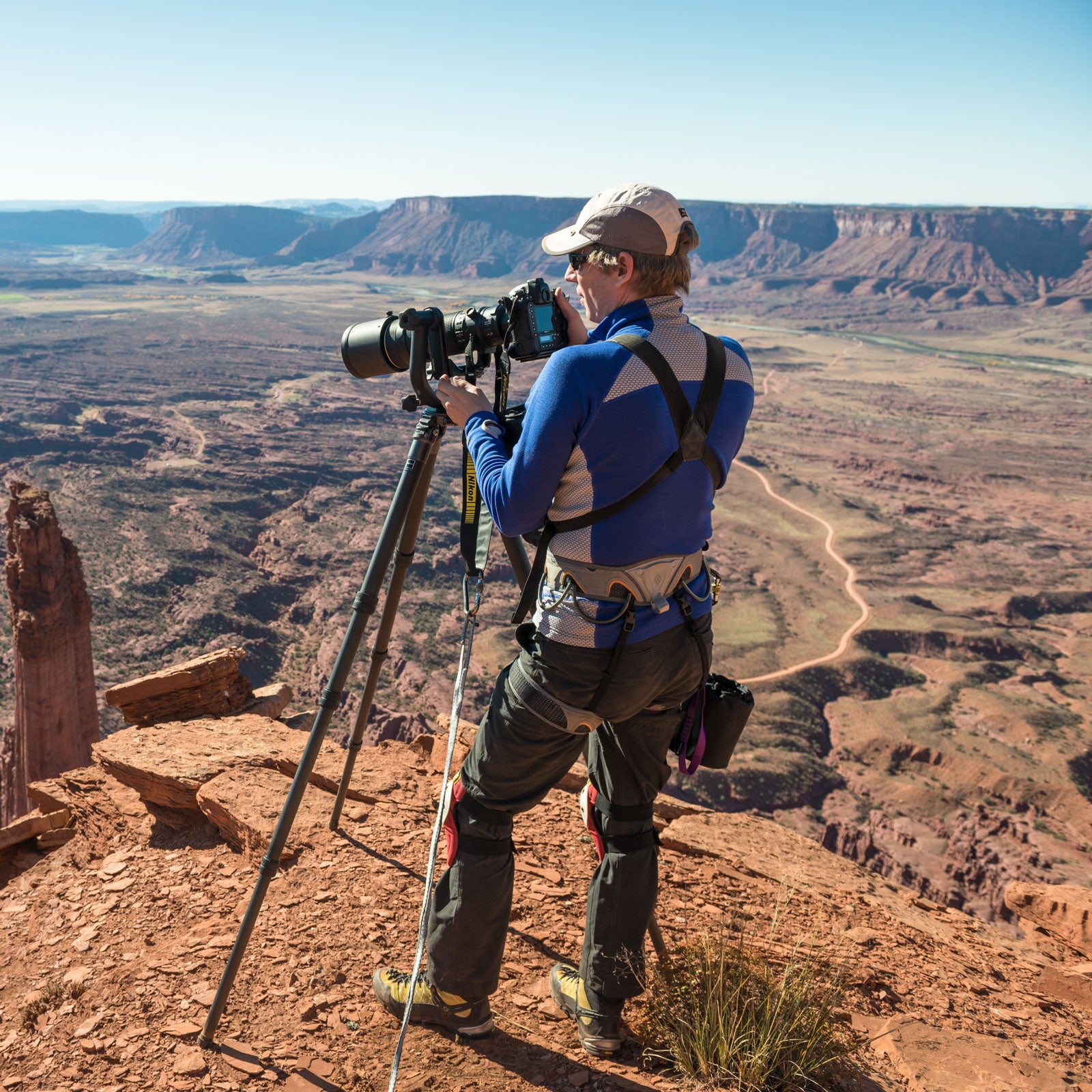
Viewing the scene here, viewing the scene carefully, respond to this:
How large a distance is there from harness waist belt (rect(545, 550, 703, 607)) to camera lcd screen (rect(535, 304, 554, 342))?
2.28ft

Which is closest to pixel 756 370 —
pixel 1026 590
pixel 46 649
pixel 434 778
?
pixel 1026 590

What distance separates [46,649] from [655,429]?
54.2 feet

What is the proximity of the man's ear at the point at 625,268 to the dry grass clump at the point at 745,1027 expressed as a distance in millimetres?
1989

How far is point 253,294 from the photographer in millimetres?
166750

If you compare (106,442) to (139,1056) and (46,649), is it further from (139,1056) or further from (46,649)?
(139,1056)

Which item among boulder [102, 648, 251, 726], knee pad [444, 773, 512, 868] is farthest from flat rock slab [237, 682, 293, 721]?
knee pad [444, 773, 512, 868]

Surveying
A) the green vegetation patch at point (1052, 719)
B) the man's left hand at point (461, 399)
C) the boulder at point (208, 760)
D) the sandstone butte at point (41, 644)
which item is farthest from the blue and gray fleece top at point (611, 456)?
the green vegetation patch at point (1052, 719)

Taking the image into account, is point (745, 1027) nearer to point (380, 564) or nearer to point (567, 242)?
point (380, 564)

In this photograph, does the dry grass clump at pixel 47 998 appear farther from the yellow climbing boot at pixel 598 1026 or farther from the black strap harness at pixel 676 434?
the black strap harness at pixel 676 434

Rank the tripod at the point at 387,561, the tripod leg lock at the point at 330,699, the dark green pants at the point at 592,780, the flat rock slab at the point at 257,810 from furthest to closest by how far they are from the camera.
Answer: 1. the flat rock slab at the point at 257,810
2. the tripod leg lock at the point at 330,699
3. the tripod at the point at 387,561
4. the dark green pants at the point at 592,780

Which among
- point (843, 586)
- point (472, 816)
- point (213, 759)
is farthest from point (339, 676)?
point (843, 586)

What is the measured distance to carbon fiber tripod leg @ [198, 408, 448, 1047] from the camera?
2.73 m

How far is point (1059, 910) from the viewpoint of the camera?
4.60m

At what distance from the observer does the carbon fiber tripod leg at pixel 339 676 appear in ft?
8.96
